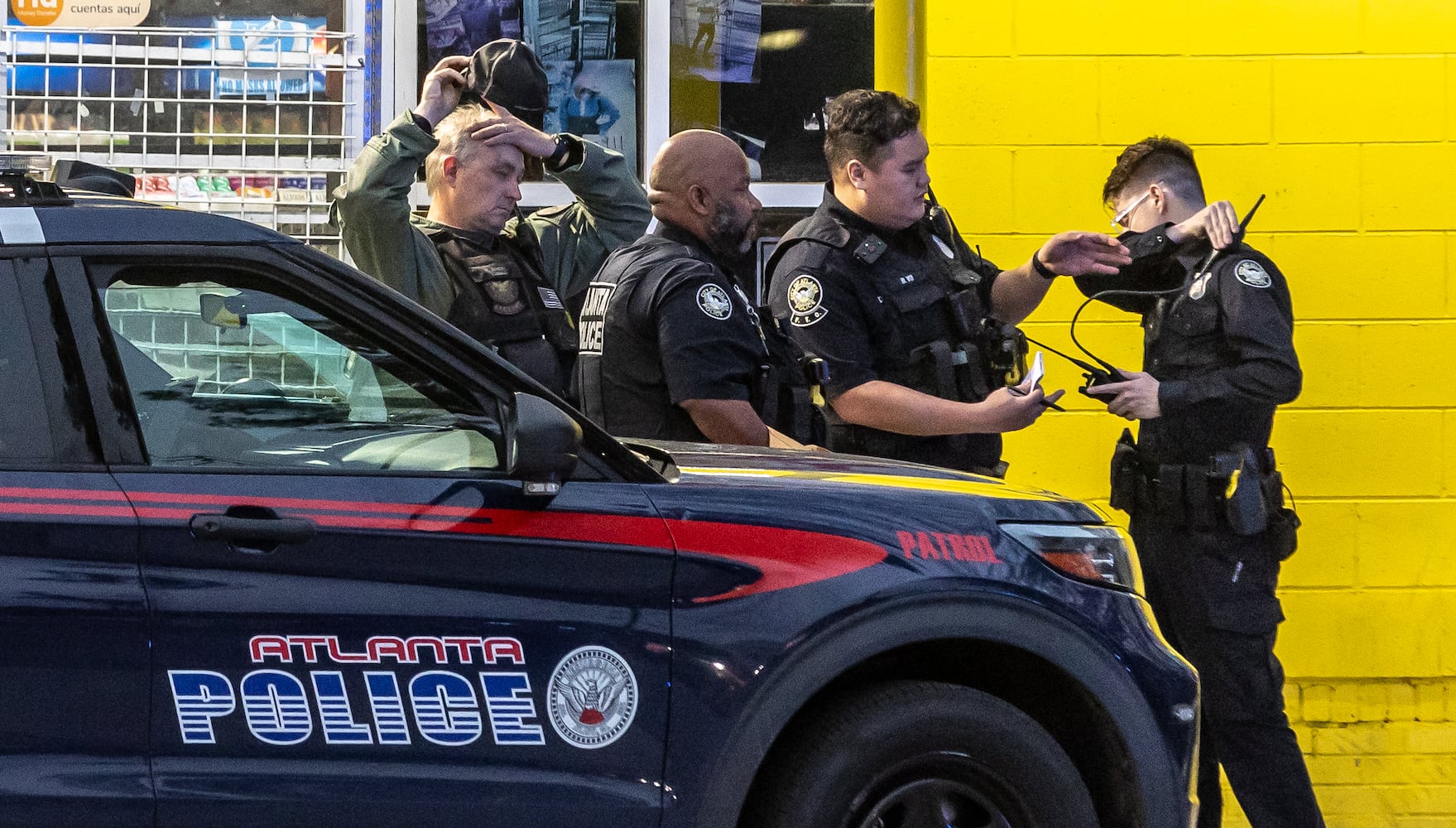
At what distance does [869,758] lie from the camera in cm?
300

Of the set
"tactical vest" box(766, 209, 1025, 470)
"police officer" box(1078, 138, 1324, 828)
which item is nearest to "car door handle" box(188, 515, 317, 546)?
"tactical vest" box(766, 209, 1025, 470)

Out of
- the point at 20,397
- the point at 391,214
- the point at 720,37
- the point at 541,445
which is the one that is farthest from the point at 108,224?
the point at 720,37

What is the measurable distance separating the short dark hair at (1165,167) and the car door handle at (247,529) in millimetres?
2972

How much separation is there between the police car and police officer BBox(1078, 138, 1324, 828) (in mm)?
1286

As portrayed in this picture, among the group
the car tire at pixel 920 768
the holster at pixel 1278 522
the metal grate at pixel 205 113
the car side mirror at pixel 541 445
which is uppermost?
the metal grate at pixel 205 113

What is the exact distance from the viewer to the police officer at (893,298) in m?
4.33

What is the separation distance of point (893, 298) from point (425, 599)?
1963 millimetres

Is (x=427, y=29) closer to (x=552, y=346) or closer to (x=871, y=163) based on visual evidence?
(x=552, y=346)

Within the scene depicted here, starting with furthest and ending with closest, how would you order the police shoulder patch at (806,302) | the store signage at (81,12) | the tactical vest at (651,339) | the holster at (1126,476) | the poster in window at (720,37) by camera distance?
the poster in window at (720,37) → the store signage at (81,12) → the holster at (1126,476) → the police shoulder patch at (806,302) → the tactical vest at (651,339)

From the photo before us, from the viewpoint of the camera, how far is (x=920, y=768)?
3041 millimetres

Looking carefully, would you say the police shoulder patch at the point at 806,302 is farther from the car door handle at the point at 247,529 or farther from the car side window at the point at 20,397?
the car side window at the point at 20,397

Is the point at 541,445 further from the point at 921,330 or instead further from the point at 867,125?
the point at 867,125

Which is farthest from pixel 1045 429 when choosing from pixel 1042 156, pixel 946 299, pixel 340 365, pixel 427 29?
pixel 340 365

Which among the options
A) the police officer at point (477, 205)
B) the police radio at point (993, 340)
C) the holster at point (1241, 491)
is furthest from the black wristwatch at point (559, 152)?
the holster at point (1241, 491)
